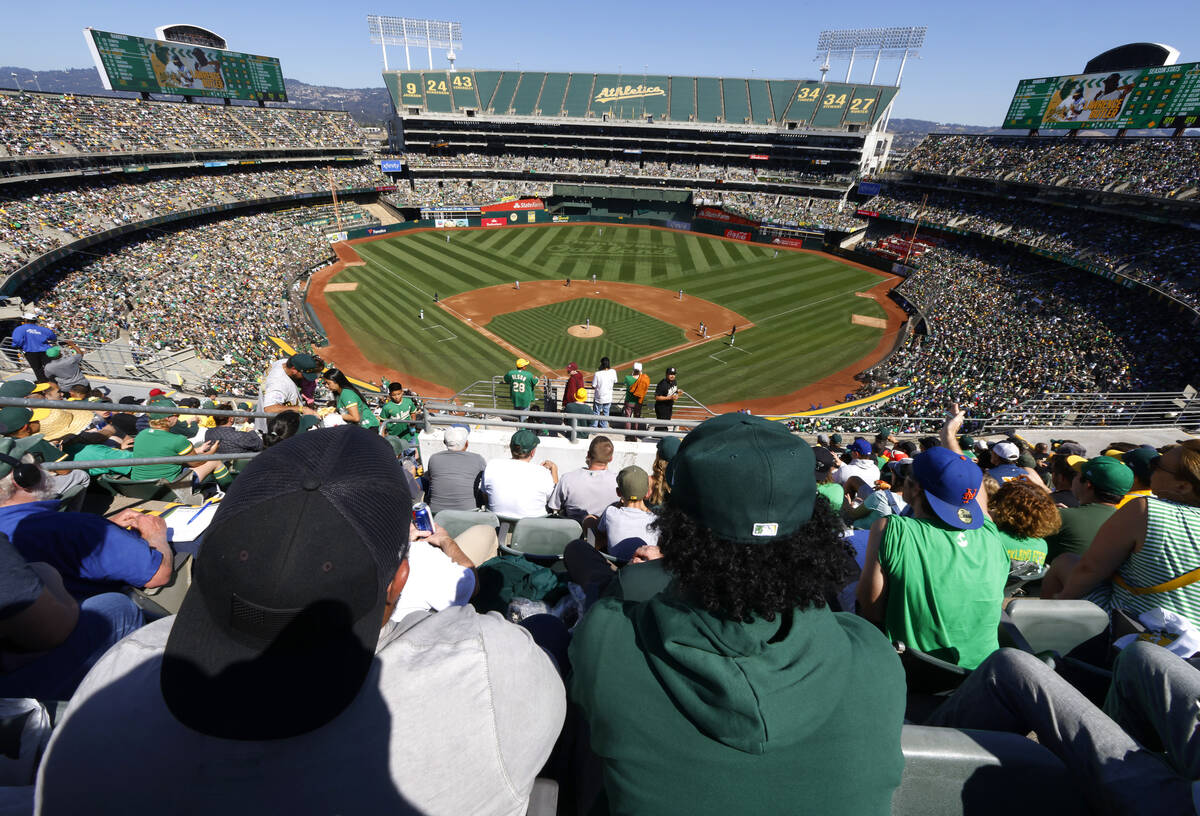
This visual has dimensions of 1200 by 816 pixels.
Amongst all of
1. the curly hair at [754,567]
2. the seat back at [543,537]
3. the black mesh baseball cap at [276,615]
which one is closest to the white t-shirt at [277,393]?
the seat back at [543,537]

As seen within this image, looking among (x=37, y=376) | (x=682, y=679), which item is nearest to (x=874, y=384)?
(x=682, y=679)

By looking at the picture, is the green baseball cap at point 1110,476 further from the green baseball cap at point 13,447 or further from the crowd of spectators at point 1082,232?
the crowd of spectators at point 1082,232

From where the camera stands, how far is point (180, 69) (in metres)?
44.9

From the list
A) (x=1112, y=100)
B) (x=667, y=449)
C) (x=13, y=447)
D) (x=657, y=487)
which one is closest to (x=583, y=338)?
(x=667, y=449)

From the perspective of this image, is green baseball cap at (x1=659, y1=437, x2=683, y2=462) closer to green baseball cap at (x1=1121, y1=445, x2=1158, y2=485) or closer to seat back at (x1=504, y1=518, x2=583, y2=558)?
seat back at (x1=504, y1=518, x2=583, y2=558)

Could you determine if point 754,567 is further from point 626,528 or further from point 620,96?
point 620,96

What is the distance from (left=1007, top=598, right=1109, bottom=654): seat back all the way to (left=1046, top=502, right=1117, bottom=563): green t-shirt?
1.49 m

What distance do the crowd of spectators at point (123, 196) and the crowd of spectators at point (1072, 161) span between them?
53498mm

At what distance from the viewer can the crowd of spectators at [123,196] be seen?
1027 inches

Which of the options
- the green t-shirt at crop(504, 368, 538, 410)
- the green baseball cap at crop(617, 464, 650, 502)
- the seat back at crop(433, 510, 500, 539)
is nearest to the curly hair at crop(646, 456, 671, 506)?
the green baseball cap at crop(617, 464, 650, 502)

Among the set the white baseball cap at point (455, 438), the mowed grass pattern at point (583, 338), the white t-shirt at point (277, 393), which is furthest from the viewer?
the mowed grass pattern at point (583, 338)

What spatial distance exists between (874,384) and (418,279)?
2908 centimetres

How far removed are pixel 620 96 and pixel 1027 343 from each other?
170 feet

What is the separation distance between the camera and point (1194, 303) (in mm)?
22797
